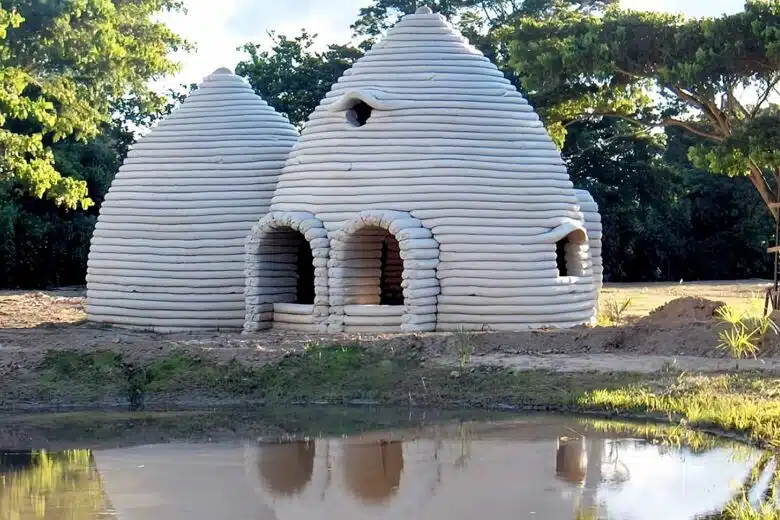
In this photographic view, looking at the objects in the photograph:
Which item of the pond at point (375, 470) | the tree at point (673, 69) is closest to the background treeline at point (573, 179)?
the tree at point (673, 69)

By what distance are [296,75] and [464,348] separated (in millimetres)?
22736

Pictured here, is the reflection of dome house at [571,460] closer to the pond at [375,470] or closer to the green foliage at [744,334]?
the pond at [375,470]

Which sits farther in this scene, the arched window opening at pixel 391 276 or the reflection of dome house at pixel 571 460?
the arched window opening at pixel 391 276

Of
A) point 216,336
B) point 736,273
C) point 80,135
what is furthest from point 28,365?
point 736,273

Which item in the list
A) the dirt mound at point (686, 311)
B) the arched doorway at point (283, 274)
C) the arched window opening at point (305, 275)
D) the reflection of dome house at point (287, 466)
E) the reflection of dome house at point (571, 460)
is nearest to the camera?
the reflection of dome house at point (287, 466)

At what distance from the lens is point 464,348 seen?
45.4 feet

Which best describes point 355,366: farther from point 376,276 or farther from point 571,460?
point 571,460

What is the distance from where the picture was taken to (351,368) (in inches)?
526

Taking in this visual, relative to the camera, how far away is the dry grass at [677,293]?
23.8 meters

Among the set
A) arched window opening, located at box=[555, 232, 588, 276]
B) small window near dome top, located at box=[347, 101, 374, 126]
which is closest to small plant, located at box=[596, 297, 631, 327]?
arched window opening, located at box=[555, 232, 588, 276]

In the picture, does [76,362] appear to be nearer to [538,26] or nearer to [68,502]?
[68,502]

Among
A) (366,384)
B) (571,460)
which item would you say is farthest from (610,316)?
(571,460)

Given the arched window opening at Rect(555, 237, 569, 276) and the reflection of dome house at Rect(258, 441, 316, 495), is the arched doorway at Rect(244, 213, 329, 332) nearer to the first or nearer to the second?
the arched window opening at Rect(555, 237, 569, 276)

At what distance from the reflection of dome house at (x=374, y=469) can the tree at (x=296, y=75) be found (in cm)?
2515
